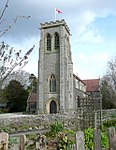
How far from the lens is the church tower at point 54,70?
41.1 m

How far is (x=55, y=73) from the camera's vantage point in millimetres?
43188

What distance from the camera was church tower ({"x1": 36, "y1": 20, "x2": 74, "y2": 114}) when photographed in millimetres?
41062

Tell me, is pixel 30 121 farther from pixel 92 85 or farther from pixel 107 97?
pixel 92 85

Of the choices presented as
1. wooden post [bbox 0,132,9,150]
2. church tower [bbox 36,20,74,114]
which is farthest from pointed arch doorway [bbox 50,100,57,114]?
wooden post [bbox 0,132,9,150]

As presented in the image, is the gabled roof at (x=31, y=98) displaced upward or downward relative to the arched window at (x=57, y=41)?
downward

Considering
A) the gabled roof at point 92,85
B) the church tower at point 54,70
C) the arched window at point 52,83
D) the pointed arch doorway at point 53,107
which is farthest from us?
the gabled roof at point 92,85

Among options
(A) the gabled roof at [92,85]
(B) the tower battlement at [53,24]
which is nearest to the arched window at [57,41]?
(B) the tower battlement at [53,24]

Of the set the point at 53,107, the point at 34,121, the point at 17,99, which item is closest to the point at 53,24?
the point at 53,107

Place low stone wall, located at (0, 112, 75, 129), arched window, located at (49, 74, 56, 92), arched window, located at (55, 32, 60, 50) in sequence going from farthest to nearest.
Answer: arched window, located at (55, 32, 60, 50) → arched window, located at (49, 74, 56, 92) → low stone wall, located at (0, 112, 75, 129)

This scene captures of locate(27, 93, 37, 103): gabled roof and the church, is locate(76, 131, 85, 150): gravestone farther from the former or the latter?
locate(27, 93, 37, 103): gabled roof

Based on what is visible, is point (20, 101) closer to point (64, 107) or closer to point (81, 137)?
point (64, 107)

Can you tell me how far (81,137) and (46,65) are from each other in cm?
4025

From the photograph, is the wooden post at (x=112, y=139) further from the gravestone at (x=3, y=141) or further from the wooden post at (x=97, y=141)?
the gravestone at (x=3, y=141)

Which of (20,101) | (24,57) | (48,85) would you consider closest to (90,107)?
→ (24,57)
